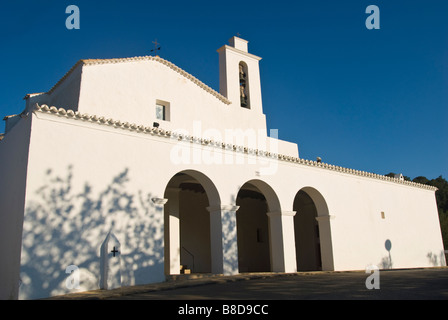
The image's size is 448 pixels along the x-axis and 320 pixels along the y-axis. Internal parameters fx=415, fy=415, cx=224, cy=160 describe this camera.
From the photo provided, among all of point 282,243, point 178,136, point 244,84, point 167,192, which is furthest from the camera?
point 244,84

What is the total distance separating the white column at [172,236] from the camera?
14.2 metres

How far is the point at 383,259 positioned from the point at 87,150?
13701mm

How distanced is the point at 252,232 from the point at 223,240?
849cm

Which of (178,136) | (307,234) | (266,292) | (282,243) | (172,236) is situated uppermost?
(178,136)

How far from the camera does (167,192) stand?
1509 cm

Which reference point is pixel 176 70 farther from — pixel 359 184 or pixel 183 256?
pixel 359 184

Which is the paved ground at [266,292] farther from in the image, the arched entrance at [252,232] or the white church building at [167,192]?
the arched entrance at [252,232]

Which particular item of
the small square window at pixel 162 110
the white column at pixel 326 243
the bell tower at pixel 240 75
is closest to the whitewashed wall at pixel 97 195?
the white column at pixel 326 243

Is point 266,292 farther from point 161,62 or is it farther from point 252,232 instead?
point 252,232

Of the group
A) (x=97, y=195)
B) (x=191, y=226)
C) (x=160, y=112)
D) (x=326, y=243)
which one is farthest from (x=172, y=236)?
(x=326, y=243)

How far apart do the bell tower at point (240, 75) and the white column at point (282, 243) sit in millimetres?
5383

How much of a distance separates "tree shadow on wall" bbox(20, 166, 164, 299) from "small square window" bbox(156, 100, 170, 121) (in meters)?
4.70

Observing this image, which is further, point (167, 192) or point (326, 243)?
point (326, 243)
